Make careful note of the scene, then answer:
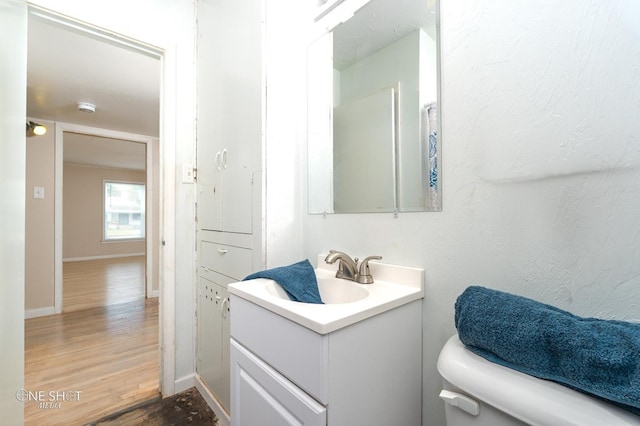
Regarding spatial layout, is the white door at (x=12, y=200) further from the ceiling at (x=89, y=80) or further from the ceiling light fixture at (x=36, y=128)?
the ceiling light fixture at (x=36, y=128)

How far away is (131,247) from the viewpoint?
7.33 metres

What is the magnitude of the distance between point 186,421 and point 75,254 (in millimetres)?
7079

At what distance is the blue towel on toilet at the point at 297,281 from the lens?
95 centimetres

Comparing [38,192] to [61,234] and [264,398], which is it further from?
[264,398]

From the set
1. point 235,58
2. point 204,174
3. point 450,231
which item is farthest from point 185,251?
point 450,231

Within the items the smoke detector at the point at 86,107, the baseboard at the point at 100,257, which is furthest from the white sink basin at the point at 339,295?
the baseboard at the point at 100,257

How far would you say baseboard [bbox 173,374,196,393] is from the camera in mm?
1622

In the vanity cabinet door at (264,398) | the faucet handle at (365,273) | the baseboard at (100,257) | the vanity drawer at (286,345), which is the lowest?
the baseboard at (100,257)

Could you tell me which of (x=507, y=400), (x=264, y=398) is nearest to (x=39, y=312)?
(x=264, y=398)

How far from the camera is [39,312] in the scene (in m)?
2.82

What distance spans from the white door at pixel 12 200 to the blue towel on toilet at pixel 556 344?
139cm

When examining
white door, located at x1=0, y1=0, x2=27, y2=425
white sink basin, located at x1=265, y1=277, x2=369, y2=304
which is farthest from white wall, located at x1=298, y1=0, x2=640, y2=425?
white door, located at x1=0, y1=0, x2=27, y2=425

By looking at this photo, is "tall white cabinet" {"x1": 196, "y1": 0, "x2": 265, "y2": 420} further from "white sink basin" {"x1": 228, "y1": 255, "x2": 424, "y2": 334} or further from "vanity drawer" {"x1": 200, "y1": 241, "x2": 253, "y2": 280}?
"white sink basin" {"x1": 228, "y1": 255, "x2": 424, "y2": 334}

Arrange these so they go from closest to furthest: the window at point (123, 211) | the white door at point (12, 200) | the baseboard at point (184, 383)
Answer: the white door at point (12, 200), the baseboard at point (184, 383), the window at point (123, 211)
